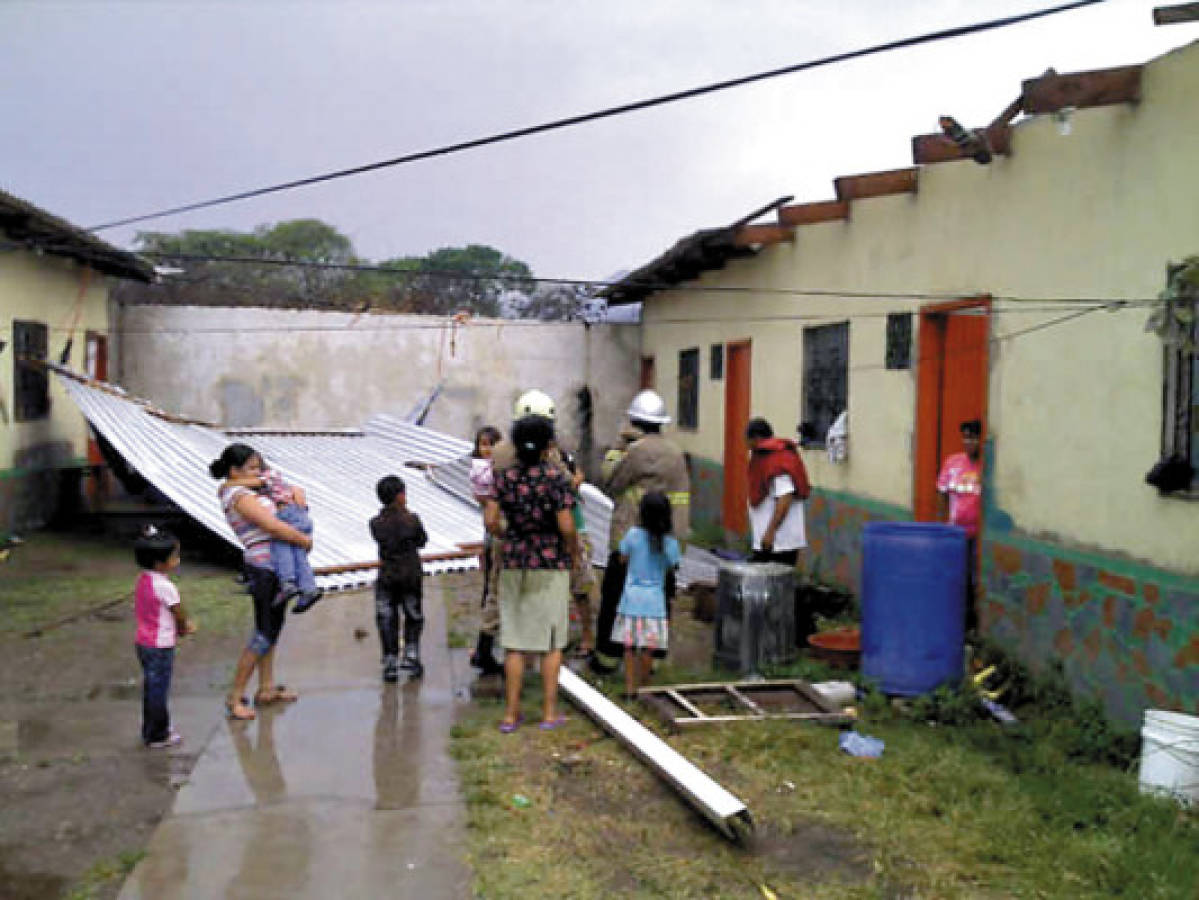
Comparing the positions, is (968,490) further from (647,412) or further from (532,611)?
(532,611)

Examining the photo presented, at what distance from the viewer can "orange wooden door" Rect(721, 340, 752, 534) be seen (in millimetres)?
12344

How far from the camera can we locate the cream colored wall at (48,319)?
11922mm

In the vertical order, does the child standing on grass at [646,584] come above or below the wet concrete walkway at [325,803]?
above

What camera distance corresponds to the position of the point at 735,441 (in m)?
12.7

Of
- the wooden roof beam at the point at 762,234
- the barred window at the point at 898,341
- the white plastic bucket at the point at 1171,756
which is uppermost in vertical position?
the wooden roof beam at the point at 762,234

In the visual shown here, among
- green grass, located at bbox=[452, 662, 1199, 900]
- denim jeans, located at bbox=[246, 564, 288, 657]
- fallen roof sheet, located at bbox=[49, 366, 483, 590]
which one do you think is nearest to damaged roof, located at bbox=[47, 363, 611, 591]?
fallen roof sheet, located at bbox=[49, 366, 483, 590]

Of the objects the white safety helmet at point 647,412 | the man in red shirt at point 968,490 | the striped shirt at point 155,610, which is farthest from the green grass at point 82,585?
the man in red shirt at point 968,490

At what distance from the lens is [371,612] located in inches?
340

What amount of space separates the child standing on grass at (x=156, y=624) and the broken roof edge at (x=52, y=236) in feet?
18.8

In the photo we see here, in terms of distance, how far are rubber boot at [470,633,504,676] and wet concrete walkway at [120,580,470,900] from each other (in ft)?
0.41

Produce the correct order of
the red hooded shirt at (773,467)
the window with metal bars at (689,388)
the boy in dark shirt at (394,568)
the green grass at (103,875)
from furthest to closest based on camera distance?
the window with metal bars at (689,388), the red hooded shirt at (773,467), the boy in dark shirt at (394,568), the green grass at (103,875)

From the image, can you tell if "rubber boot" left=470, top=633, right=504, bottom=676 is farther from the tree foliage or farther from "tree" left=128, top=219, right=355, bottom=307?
"tree" left=128, top=219, right=355, bottom=307

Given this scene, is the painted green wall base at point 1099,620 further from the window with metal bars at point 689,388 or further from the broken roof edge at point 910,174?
the window with metal bars at point 689,388

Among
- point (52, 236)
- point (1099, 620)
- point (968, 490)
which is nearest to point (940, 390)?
point (968, 490)
